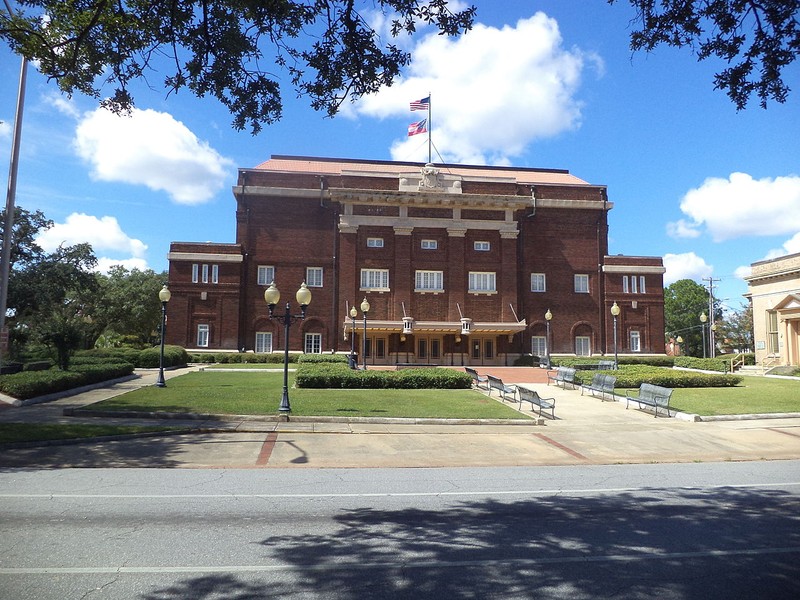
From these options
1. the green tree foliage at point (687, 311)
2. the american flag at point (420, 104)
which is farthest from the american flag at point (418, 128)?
the green tree foliage at point (687, 311)

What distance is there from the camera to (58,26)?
330 inches

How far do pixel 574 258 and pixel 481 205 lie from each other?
406 inches

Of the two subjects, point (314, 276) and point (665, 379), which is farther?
point (314, 276)

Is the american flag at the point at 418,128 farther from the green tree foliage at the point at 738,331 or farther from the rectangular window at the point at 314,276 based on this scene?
the green tree foliage at the point at 738,331

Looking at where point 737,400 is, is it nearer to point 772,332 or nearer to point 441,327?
point 441,327

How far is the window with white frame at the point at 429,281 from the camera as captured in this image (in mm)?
47000

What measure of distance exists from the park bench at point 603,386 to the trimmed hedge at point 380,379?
511 cm

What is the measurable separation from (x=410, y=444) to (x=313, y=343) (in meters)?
34.3

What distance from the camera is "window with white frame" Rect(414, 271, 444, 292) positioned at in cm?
4700

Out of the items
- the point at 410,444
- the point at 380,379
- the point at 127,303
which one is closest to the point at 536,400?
the point at 410,444

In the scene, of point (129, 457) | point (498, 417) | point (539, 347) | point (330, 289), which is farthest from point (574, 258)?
point (129, 457)

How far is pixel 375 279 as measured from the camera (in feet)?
153

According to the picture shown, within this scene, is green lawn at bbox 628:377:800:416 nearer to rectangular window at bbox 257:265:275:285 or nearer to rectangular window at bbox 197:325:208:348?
rectangular window at bbox 257:265:275:285

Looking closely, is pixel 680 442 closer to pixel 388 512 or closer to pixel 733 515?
pixel 733 515
